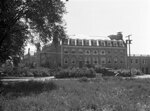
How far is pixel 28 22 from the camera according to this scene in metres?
23.6

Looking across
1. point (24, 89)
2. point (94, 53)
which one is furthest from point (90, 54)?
point (24, 89)

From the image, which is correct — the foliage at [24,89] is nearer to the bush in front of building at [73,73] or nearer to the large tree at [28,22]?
the large tree at [28,22]

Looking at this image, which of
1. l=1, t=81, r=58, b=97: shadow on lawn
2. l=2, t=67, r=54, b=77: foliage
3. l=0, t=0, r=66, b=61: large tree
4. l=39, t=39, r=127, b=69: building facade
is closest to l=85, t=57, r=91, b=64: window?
l=39, t=39, r=127, b=69: building facade

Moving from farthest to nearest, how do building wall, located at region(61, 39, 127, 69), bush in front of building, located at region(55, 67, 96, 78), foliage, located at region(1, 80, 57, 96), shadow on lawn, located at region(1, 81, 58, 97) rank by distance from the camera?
1. building wall, located at region(61, 39, 127, 69)
2. bush in front of building, located at region(55, 67, 96, 78)
3. foliage, located at region(1, 80, 57, 96)
4. shadow on lawn, located at region(1, 81, 58, 97)

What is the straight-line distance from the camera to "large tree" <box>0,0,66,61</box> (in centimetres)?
1991

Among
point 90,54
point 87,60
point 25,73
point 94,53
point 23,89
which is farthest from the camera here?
point 94,53

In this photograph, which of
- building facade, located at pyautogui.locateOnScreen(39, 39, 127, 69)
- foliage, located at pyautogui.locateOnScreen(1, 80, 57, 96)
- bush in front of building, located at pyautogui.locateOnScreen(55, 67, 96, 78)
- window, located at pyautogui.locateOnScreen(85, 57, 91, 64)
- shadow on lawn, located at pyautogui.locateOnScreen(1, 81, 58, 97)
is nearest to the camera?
shadow on lawn, located at pyautogui.locateOnScreen(1, 81, 58, 97)

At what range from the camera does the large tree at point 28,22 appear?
65.3 feet

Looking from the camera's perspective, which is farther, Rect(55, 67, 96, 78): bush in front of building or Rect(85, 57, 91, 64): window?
Rect(85, 57, 91, 64): window

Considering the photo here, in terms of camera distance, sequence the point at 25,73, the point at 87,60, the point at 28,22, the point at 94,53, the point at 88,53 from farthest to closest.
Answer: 1. the point at 94,53
2. the point at 88,53
3. the point at 87,60
4. the point at 25,73
5. the point at 28,22

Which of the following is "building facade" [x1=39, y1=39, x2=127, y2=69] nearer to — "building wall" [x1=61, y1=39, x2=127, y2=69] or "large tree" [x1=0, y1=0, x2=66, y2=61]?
"building wall" [x1=61, y1=39, x2=127, y2=69]

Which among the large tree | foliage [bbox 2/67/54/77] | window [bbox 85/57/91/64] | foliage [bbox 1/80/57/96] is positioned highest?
the large tree

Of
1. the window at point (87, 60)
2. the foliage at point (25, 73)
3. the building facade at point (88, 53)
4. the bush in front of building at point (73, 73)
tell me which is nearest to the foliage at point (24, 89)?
the bush in front of building at point (73, 73)

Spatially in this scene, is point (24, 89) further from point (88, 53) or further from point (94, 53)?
point (94, 53)
